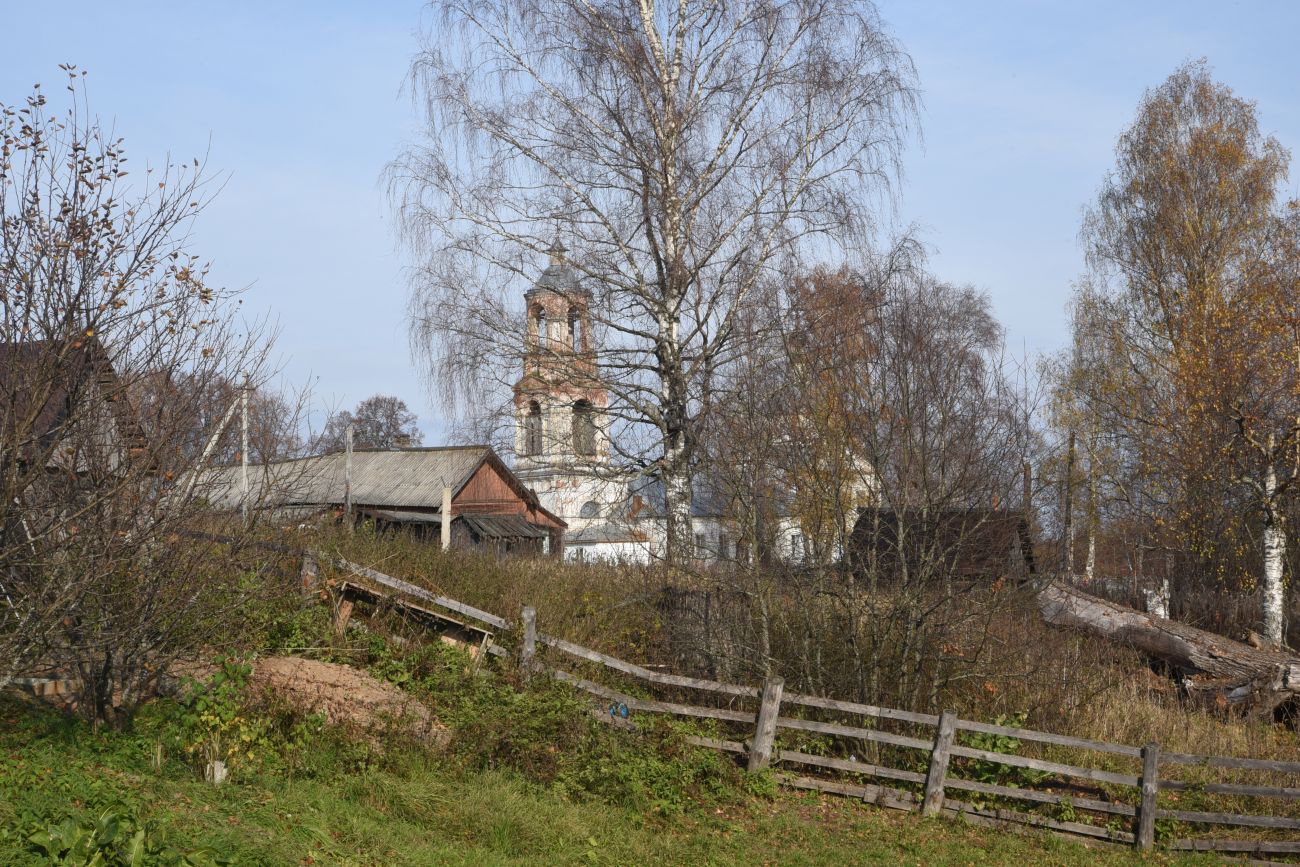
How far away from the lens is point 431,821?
821 cm

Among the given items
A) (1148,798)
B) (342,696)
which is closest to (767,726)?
(1148,798)

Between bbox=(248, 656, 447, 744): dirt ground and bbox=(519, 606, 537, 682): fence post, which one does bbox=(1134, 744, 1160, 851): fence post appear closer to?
bbox=(519, 606, 537, 682): fence post

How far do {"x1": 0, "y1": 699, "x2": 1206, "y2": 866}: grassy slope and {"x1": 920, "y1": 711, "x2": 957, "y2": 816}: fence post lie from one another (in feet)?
0.64

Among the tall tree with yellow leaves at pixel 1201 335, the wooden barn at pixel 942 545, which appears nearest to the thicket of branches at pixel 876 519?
the wooden barn at pixel 942 545

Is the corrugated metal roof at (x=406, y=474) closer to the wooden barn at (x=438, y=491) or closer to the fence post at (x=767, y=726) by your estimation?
the wooden barn at (x=438, y=491)

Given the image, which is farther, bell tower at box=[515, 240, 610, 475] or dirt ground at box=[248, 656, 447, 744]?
bell tower at box=[515, 240, 610, 475]

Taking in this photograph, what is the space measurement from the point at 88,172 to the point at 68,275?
1.00m

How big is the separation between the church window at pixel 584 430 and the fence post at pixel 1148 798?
25.6 feet

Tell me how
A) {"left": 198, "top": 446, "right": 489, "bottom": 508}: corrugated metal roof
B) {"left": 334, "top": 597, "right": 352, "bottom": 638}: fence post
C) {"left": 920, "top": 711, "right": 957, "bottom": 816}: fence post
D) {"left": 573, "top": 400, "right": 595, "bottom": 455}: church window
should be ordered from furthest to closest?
1. {"left": 198, "top": 446, "right": 489, "bottom": 508}: corrugated metal roof
2. {"left": 573, "top": 400, "right": 595, "bottom": 455}: church window
3. {"left": 334, "top": 597, "right": 352, "bottom": 638}: fence post
4. {"left": 920, "top": 711, "right": 957, "bottom": 816}: fence post

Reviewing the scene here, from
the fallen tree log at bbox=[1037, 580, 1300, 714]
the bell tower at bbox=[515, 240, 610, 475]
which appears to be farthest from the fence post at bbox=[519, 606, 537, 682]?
the fallen tree log at bbox=[1037, 580, 1300, 714]

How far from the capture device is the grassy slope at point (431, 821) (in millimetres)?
6887

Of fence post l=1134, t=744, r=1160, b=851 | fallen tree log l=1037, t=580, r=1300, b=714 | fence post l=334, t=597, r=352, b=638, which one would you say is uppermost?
fence post l=334, t=597, r=352, b=638

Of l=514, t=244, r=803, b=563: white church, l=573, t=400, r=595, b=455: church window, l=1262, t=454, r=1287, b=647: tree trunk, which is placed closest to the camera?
l=514, t=244, r=803, b=563: white church

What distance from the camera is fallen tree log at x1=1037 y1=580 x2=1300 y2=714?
47.2 feet
